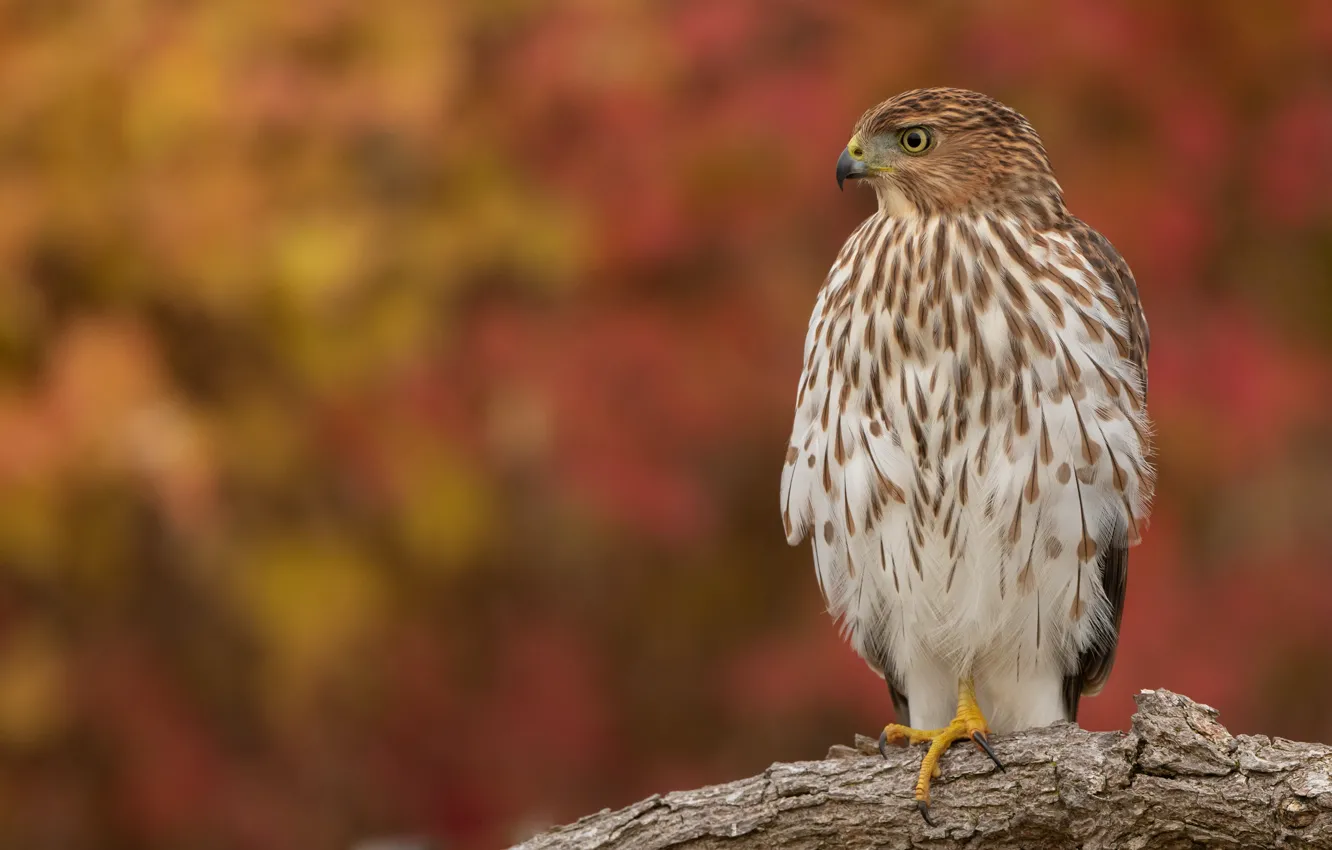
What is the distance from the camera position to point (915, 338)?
157 inches

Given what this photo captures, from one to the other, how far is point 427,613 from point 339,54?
198 cm

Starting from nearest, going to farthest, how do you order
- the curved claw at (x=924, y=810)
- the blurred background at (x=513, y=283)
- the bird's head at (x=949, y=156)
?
the curved claw at (x=924, y=810)
the bird's head at (x=949, y=156)
the blurred background at (x=513, y=283)

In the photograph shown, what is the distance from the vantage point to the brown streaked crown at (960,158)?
4.09 metres

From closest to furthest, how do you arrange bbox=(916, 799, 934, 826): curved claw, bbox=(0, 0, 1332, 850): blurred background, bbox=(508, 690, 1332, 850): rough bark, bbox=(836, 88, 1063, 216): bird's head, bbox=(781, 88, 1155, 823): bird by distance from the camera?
bbox=(508, 690, 1332, 850): rough bark → bbox=(916, 799, 934, 826): curved claw → bbox=(781, 88, 1155, 823): bird → bbox=(836, 88, 1063, 216): bird's head → bbox=(0, 0, 1332, 850): blurred background

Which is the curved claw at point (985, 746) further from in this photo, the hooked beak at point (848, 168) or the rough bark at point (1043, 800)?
the hooked beak at point (848, 168)

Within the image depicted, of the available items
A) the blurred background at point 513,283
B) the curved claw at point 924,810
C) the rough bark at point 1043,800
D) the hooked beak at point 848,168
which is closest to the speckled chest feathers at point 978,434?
the hooked beak at point 848,168

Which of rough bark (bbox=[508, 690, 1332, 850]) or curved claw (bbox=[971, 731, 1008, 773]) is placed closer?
rough bark (bbox=[508, 690, 1332, 850])

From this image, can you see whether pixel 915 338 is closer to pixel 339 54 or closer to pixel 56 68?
pixel 339 54

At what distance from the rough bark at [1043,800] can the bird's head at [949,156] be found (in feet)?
3.99

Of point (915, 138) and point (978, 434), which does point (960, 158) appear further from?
point (978, 434)

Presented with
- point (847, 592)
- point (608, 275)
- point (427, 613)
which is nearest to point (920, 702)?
point (847, 592)

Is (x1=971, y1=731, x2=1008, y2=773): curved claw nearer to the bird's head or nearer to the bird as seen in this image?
the bird

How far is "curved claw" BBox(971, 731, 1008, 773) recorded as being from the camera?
3.69m

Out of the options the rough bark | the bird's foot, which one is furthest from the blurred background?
the rough bark
